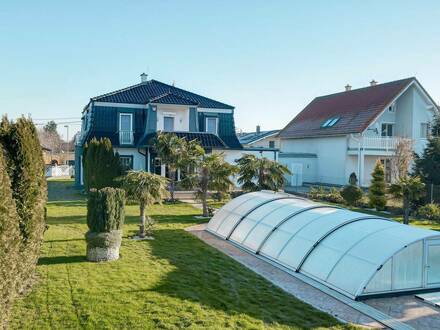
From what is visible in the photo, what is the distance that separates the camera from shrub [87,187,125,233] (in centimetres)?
1180

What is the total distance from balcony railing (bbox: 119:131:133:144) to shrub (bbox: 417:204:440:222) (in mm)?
18644

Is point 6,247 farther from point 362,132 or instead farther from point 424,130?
point 424,130

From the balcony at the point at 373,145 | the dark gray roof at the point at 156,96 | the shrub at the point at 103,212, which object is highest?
the dark gray roof at the point at 156,96

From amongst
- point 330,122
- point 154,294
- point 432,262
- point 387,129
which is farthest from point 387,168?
point 154,294

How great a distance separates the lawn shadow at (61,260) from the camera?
11.3m

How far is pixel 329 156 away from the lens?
37656mm

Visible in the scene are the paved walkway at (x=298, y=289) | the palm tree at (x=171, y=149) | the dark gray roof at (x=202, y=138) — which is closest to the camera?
the paved walkway at (x=298, y=289)

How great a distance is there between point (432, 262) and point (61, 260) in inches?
376

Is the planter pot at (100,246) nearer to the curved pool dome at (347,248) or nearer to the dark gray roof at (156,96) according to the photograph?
the curved pool dome at (347,248)

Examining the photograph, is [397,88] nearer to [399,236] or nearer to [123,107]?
[123,107]

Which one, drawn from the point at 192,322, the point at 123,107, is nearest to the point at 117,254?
the point at 192,322

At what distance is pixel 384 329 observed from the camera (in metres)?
7.81

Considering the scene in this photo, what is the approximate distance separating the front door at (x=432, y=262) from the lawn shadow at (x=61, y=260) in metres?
8.82

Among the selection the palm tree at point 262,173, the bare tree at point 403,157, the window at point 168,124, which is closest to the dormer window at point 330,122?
the bare tree at point 403,157
